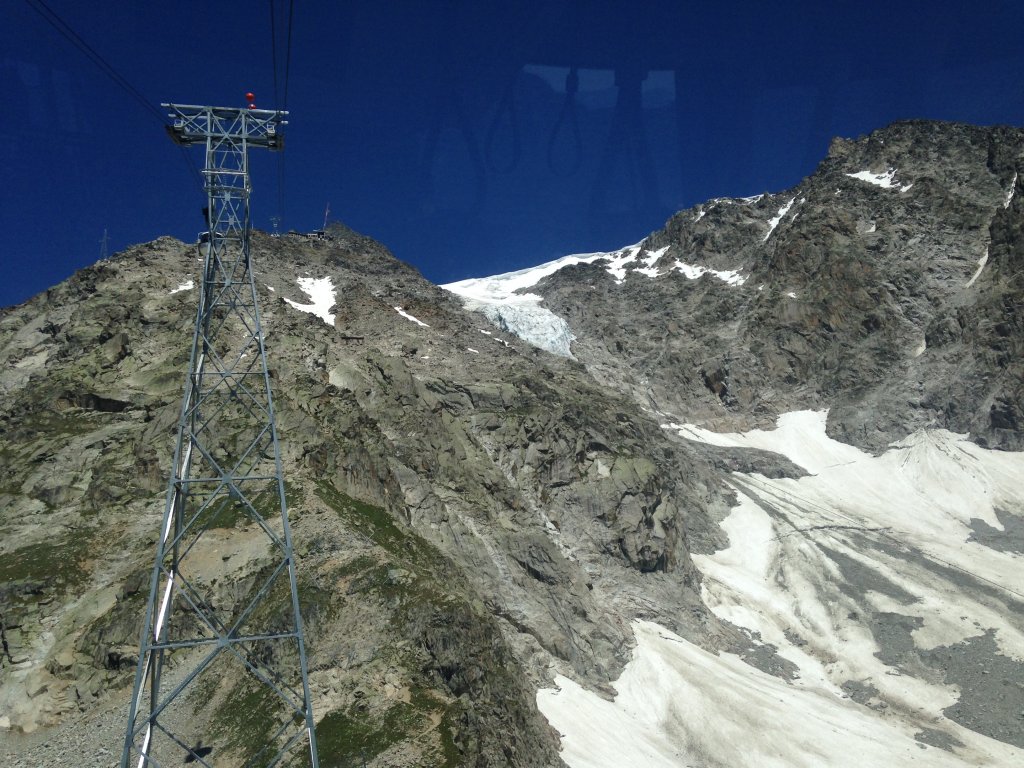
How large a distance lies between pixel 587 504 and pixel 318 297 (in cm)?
6013

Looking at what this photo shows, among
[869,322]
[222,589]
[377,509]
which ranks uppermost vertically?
[869,322]

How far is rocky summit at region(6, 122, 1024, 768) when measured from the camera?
3522 centimetres

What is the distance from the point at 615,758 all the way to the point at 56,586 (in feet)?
A: 131

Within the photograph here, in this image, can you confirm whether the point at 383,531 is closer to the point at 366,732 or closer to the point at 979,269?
the point at 366,732

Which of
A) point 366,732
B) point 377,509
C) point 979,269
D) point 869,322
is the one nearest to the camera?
point 366,732

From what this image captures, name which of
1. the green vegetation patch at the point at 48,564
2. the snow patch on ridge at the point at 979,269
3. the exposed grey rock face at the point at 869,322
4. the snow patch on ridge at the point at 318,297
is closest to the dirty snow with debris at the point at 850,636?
the exposed grey rock face at the point at 869,322

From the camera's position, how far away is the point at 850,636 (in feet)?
287

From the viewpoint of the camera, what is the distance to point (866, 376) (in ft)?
528

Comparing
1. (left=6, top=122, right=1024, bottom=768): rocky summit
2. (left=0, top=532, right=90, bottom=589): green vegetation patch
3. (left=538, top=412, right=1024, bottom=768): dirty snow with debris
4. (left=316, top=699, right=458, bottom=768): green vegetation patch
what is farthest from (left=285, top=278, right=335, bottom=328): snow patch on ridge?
(left=316, top=699, right=458, bottom=768): green vegetation patch

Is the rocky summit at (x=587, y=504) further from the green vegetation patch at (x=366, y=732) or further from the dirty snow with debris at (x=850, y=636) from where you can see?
the dirty snow with debris at (x=850, y=636)

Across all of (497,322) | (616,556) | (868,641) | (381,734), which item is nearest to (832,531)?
(868,641)

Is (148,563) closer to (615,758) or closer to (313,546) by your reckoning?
(313,546)

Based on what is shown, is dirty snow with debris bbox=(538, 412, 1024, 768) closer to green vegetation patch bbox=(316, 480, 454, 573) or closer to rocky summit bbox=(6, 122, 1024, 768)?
rocky summit bbox=(6, 122, 1024, 768)

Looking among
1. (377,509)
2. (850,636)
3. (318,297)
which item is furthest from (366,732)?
(318,297)
